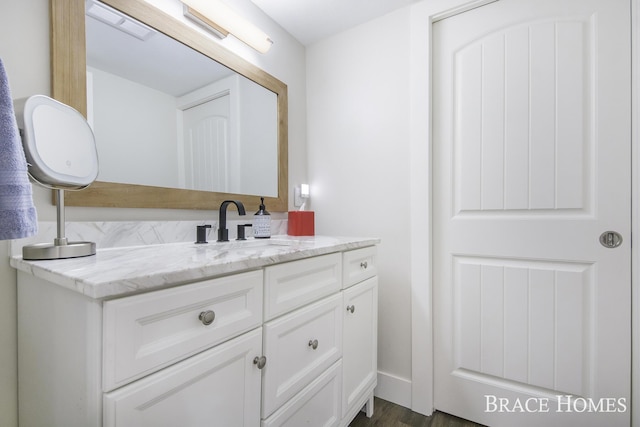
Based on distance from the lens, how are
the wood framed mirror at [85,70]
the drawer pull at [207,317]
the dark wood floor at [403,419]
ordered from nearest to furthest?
the drawer pull at [207,317]
the wood framed mirror at [85,70]
the dark wood floor at [403,419]

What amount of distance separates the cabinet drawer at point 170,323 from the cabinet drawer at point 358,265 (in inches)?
19.5

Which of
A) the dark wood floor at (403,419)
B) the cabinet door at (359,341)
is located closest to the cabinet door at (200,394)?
the cabinet door at (359,341)

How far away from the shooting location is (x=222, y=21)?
1.32m

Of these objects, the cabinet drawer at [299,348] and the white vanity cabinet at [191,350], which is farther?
the cabinet drawer at [299,348]

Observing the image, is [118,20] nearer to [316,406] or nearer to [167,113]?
[167,113]

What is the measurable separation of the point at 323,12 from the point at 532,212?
1453mm

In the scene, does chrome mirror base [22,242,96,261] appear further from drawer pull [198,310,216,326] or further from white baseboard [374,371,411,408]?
white baseboard [374,371,411,408]

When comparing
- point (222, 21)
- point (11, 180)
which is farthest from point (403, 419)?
point (222, 21)

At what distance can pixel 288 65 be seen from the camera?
1.79 m

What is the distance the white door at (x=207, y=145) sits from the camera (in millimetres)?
1262

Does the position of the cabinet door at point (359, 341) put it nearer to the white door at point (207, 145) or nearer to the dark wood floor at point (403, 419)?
the dark wood floor at point (403, 419)

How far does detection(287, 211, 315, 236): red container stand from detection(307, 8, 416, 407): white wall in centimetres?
22

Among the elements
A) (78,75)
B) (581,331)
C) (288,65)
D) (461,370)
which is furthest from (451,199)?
(78,75)

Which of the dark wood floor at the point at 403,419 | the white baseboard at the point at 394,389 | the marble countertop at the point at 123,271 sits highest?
the marble countertop at the point at 123,271
